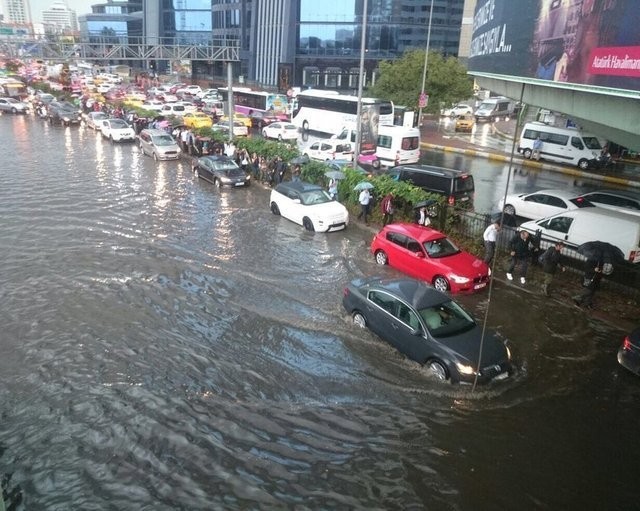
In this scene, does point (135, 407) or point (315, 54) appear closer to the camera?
point (135, 407)

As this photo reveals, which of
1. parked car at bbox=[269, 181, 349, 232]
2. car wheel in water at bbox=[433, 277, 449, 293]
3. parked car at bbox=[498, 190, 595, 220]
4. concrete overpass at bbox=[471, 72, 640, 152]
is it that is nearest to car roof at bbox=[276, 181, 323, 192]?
parked car at bbox=[269, 181, 349, 232]

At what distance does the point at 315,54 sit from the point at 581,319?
6614 centimetres

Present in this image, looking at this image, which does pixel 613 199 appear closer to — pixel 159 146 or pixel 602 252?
pixel 602 252

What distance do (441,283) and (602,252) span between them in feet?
12.6

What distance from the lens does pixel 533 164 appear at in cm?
3002

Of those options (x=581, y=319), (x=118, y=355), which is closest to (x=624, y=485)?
(x=581, y=319)

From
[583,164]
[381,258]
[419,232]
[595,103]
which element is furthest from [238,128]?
[595,103]

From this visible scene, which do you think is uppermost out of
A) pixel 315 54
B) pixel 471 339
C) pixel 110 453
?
pixel 315 54

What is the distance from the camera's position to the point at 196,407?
897 cm

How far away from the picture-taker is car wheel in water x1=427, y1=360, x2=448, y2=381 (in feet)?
31.9

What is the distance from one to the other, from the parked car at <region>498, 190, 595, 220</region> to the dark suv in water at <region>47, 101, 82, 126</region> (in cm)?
3791

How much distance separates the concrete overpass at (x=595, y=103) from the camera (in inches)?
451

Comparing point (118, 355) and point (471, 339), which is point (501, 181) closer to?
point (471, 339)

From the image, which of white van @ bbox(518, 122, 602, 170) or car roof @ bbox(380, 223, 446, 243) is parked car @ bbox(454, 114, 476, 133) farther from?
car roof @ bbox(380, 223, 446, 243)
